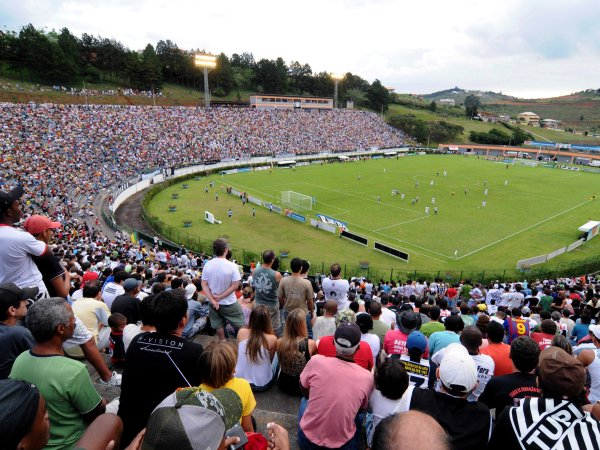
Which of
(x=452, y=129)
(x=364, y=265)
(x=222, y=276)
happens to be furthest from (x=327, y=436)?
(x=452, y=129)

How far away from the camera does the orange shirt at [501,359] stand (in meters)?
6.07

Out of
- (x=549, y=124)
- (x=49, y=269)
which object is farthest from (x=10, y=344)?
(x=549, y=124)

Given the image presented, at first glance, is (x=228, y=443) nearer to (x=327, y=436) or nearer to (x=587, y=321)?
(x=327, y=436)

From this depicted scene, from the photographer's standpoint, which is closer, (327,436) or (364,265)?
(327,436)

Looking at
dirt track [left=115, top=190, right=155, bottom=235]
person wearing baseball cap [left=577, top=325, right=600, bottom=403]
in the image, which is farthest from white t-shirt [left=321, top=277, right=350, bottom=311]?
dirt track [left=115, top=190, right=155, bottom=235]

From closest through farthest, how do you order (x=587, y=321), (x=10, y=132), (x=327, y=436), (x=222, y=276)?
(x=327, y=436) < (x=222, y=276) < (x=587, y=321) < (x=10, y=132)

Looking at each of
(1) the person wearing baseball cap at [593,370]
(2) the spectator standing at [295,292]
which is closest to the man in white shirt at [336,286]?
(2) the spectator standing at [295,292]

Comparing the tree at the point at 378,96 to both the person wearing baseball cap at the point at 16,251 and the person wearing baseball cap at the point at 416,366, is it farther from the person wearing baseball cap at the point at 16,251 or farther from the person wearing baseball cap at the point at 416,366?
the person wearing baseball cap at the point at 16,251

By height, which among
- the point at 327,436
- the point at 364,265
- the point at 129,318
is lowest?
the point at 364,265

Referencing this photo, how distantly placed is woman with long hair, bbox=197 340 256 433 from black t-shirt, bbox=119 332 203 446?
0.21 meters

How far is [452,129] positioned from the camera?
385ft

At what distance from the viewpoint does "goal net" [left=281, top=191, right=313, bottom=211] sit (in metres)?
43.3

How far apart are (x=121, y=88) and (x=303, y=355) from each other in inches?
4067

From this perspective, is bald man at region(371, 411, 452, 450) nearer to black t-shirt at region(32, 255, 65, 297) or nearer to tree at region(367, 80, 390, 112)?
black t-shirt at region(32, 255, 65, 297)
